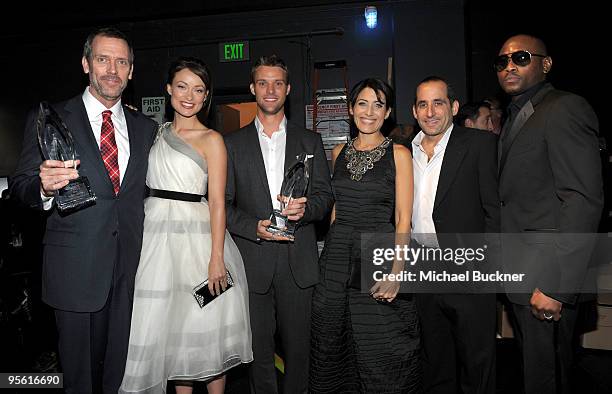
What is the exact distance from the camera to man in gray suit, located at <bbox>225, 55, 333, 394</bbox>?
246 centimetres

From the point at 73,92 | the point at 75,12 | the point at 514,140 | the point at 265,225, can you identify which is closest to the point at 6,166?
the point at 73,92

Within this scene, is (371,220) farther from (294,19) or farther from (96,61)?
(294,19)

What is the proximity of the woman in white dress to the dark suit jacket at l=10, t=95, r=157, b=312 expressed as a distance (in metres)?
0.14

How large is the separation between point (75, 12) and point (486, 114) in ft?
18.7

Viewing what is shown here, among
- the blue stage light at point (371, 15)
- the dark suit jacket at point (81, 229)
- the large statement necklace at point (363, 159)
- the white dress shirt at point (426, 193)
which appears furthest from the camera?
the blue stage light at point (371, 15)

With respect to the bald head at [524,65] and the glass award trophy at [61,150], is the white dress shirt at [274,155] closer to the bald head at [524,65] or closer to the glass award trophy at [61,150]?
the glass award trophy at [61,150]

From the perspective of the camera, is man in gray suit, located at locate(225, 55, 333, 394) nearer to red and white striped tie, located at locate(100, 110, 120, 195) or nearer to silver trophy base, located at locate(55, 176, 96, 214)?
red and white striped tie, located at locate(100, 110, 120, 195)

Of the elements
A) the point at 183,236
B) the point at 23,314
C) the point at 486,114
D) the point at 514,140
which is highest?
the point at 486,114

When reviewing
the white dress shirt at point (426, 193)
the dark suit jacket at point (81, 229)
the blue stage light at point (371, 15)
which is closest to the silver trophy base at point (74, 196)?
the dark suit jacket at point (81, 229)

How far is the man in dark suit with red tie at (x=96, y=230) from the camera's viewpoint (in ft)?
6.84

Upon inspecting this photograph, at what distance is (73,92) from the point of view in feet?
22.7

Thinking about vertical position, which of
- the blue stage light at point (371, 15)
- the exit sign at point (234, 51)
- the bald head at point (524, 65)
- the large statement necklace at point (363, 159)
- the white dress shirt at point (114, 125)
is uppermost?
the blue stage light at point (371, 15)

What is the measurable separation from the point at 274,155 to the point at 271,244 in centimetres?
51

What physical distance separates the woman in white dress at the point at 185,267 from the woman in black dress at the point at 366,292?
436mm
